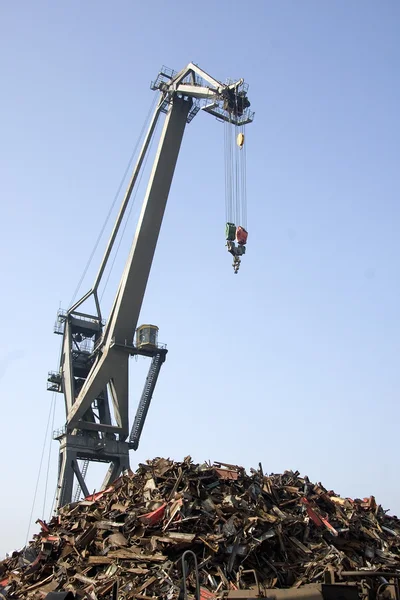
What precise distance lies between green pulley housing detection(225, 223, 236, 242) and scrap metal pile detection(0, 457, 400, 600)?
35.4 feet

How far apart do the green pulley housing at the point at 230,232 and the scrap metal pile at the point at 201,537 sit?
Answer: 10.8 m

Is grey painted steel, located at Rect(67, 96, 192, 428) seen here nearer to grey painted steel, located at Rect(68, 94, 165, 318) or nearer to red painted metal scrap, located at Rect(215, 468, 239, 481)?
grey painted steel, located at Rect(68, 94, 165, 318)

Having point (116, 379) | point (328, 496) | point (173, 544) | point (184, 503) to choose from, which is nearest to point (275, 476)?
point (328, 496)

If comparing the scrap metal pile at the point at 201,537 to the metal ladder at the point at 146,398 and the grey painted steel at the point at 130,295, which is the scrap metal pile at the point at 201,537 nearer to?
the grey painted steel at the point at 130,295

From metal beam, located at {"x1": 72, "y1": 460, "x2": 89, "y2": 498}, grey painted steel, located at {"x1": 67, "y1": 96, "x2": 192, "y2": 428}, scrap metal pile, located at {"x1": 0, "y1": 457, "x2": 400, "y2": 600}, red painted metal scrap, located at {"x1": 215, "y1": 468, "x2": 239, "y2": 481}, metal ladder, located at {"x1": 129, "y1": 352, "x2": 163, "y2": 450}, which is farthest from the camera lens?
metal ladder, located at {"x1": 129, "y1": 352, "x2": 163, "y2": 450}

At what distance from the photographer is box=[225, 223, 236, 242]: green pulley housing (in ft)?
81.5

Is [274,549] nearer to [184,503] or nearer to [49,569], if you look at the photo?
[184,503]

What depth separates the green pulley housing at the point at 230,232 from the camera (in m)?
24.8

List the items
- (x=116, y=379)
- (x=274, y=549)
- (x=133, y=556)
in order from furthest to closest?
(x=116, y=379) < (x=274, y=549) < (x=133, y=556)

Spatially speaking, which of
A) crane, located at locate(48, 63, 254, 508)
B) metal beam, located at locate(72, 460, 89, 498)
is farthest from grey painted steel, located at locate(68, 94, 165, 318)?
metal beam, located at locate(72, 460, 89, 498)

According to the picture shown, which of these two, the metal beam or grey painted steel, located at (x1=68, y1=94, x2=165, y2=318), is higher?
grey painted steel, located at (x1=68, y1=94, x2=165, y2=318)

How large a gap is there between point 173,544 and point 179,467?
3244mm

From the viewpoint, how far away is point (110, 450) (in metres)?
33.1

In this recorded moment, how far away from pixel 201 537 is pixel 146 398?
69.8 ft
